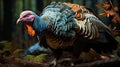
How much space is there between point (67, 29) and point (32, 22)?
371mm

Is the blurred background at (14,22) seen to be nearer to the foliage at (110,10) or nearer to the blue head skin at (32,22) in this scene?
the foliage at (110,10)

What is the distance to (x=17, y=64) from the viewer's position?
10.5 feet

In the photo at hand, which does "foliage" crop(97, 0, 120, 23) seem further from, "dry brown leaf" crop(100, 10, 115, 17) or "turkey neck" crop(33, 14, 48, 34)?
"turkey neck" crop(33, 14, 48, 34)

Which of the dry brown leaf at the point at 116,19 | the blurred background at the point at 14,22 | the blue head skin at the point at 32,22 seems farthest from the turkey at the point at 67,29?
the blurred background at the point at 14,22

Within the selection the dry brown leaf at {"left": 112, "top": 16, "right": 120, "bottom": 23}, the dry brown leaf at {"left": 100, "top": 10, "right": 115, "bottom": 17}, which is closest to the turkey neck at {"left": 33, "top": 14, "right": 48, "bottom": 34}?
the dry brown leaf at {"left": 100, "top": 10, "right": 115, "bottom": 17}

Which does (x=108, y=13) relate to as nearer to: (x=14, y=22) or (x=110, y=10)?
(x=110, y=10)

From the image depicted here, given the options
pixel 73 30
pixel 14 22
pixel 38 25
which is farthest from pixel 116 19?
pixel 14 22

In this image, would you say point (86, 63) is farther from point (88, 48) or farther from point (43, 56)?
point (43, 56)

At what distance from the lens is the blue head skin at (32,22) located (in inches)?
112

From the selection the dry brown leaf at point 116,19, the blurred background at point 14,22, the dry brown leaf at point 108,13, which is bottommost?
the blurred background at point 14,22

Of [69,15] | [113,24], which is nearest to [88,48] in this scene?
[69,15]

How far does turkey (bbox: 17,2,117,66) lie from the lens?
2.89m

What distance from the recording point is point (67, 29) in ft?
9.98

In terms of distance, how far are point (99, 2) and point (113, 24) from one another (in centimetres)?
35
